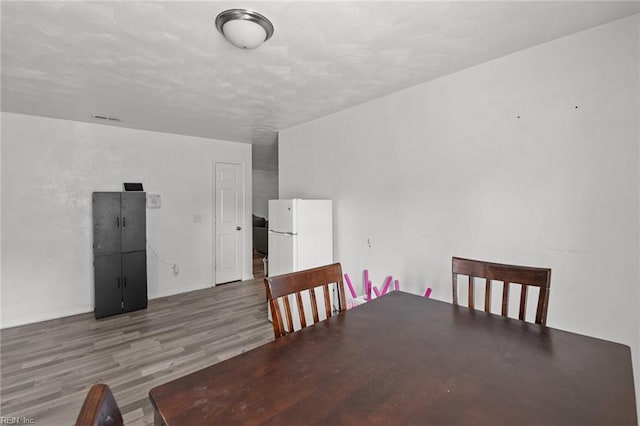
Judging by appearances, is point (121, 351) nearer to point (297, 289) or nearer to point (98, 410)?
point (297, 289)

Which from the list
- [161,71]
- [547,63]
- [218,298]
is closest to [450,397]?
[547,63]

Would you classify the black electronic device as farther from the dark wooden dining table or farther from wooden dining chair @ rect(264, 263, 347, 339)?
the dark wooden dining table

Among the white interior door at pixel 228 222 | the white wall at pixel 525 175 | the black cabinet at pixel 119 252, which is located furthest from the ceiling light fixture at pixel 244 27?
the white interior door at pixel 228 222

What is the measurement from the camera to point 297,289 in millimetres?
1414

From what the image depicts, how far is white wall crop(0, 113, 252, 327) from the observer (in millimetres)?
3420

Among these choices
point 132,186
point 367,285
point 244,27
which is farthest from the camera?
point 132,186

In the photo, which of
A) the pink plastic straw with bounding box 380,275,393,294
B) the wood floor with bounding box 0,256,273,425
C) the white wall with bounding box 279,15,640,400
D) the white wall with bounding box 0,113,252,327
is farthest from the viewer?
the white wall with bounding box 0,113,252,327

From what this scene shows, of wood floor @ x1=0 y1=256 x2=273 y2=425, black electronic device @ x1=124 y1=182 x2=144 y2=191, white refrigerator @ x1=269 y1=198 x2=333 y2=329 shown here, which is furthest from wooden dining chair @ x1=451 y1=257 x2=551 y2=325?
black electronic device @ x1=124 y1=182 x2=144 y2=191

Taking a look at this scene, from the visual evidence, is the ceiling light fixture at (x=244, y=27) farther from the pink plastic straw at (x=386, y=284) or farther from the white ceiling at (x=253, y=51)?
the pink plastic straw at (x=386, y=284)

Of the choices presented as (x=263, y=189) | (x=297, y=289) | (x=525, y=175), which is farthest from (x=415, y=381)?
(x=263, y=189)

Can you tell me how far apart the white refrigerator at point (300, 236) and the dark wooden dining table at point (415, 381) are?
201cm

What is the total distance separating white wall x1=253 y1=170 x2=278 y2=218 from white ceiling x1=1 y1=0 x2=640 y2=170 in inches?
237

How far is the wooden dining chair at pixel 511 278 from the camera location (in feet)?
4.52

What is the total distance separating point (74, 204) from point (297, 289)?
3.83 meters
